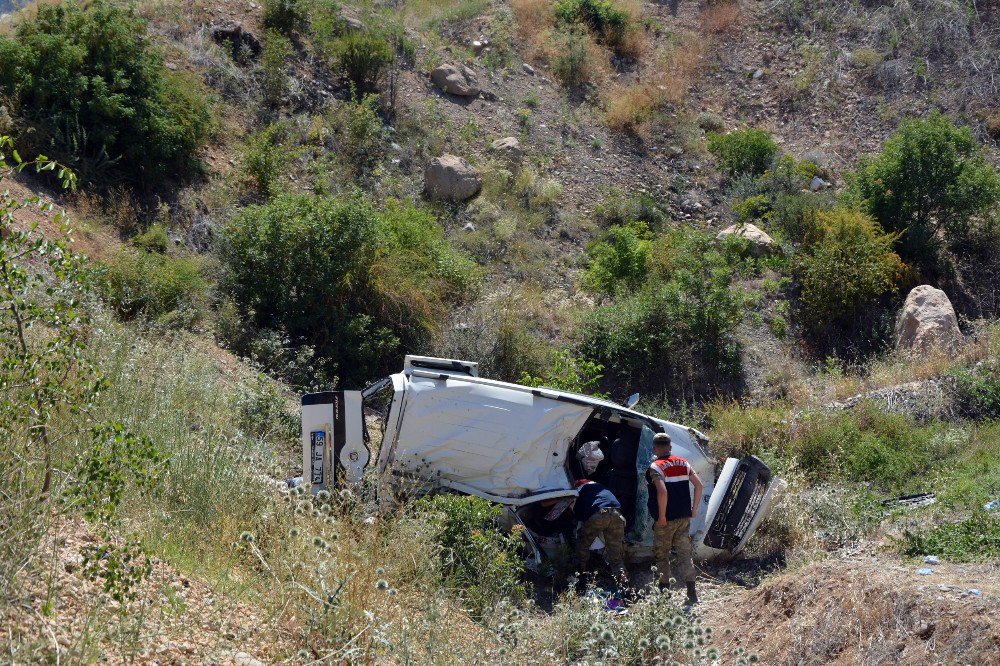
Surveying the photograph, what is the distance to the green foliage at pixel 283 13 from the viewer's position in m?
18.5

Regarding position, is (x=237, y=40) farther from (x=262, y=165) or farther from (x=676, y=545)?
(x=676, y=545)

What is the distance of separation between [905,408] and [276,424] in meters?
8.42

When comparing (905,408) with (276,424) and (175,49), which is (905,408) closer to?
(276,424)

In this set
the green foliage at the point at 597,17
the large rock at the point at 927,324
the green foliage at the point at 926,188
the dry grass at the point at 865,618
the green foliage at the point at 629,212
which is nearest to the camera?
the dry grass at the point at 865,618

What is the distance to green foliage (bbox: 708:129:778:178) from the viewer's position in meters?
19.6

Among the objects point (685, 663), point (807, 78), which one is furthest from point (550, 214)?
point (685, 663)

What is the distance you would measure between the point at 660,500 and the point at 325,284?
6.53 m

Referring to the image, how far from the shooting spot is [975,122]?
20625 millimetres

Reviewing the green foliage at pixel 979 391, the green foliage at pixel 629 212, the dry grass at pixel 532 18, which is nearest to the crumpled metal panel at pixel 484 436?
the green foliage at pixel 979 391

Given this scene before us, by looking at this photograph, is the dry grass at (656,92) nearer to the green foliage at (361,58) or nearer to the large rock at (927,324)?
the green foliage at (361,58)

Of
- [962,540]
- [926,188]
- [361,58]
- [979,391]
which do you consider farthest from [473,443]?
[361,58]

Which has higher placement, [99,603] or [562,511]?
[99,603]

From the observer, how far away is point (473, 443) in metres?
7.90

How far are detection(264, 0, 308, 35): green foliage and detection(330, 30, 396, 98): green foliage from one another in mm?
1052
